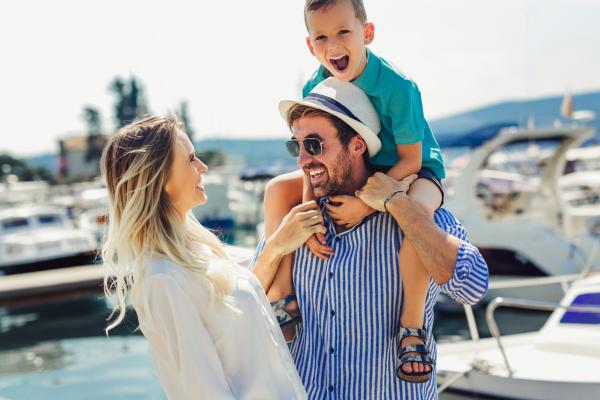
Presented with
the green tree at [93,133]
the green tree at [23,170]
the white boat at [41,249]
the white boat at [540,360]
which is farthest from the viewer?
the green tree at [93,133]

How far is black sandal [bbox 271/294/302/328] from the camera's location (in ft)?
6.70

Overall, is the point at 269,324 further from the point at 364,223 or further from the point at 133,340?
the point at 133,340

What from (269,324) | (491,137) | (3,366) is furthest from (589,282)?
(3,366)

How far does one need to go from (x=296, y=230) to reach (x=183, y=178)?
44cm

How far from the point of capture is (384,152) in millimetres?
2096

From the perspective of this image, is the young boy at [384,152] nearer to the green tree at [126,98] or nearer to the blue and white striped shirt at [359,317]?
the blue and white striped shirt at [359,317]

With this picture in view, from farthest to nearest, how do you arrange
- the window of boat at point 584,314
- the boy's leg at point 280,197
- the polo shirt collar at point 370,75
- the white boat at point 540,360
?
the window of boat at point 584,314 < the white boat at point 540,360 < the boy's leg at point 280,197 < the polo shirt collar at point 370,75

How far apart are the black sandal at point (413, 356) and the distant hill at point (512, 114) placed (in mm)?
9974

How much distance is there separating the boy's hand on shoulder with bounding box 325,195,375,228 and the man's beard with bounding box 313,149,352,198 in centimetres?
3

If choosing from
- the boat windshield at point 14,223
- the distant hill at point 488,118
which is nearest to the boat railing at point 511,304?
the distant hill at point 488,118

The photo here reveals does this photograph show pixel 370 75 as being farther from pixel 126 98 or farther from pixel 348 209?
pixel 126 98

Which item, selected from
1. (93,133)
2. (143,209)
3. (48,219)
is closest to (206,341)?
(143,209)

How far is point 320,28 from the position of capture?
207 cm

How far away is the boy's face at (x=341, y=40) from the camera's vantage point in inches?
80.0
